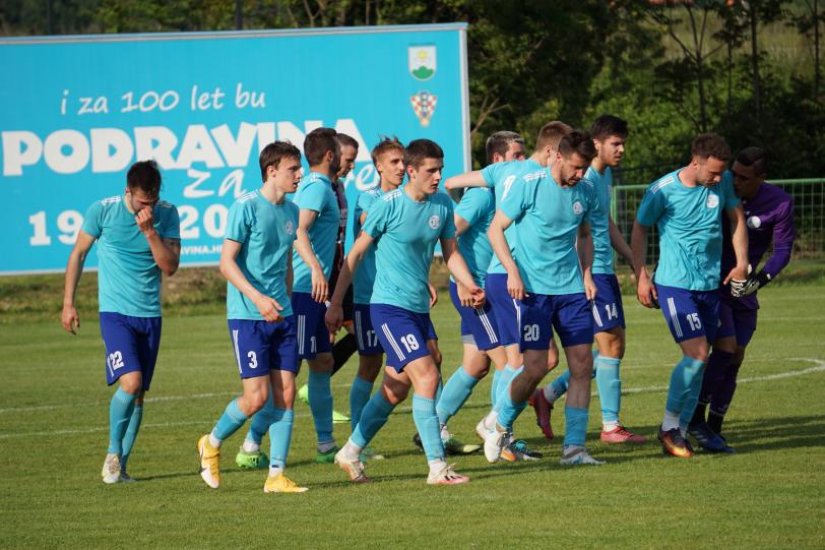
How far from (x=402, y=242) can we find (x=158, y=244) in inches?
62.5

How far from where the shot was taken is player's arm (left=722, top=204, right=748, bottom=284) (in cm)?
1018

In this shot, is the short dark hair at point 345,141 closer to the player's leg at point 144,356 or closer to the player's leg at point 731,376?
the player's leg at point 144,356

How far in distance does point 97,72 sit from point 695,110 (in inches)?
629

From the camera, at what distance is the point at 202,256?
84.8 feet

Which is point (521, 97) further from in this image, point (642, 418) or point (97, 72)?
point (642, 418)

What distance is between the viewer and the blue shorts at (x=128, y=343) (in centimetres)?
959

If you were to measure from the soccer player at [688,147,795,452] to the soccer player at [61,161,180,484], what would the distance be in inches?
154

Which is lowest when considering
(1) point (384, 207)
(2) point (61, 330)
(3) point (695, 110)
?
(2) point (61, 330)

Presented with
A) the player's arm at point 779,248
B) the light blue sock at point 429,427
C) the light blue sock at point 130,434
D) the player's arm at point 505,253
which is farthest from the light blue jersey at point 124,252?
the player's arm at point 779,248

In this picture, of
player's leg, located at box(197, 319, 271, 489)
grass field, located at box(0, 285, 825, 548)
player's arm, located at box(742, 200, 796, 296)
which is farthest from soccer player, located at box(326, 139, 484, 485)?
player's arm, located at box(742, 200, 796, 296)

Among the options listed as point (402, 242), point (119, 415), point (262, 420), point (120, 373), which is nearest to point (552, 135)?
point (402, 242)

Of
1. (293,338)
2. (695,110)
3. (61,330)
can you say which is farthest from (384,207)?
(695,110)

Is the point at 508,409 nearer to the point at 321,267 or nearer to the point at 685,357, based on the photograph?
the point at 685,357

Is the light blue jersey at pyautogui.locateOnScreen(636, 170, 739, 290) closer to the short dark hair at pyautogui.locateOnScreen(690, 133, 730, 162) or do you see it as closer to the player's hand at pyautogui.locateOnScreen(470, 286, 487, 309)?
the short dark hair at pyautogui.locateOnScreen(690, 133, 730, 162)
